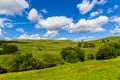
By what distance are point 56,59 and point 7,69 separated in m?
27.4

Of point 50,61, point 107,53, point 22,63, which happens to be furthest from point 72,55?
point 22,63

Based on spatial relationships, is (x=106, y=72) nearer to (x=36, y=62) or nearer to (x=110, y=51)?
(x=36, y=62)

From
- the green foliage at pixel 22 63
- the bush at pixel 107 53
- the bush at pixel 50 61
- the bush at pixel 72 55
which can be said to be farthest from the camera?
the bush at pixel 107 53

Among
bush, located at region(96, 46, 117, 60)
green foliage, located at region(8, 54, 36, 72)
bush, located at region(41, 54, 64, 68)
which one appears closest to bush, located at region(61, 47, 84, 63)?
bush, located at region(96, 46, 117, 60)

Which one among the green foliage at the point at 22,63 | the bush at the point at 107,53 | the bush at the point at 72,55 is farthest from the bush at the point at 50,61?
the bush at the point at 107,53

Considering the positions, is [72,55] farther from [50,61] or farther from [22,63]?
[22,63]

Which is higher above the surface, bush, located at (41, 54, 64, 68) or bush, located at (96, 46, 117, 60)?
bush, located at (96, 46, 117, 60)

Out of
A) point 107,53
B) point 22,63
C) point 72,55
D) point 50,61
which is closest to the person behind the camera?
point 22,63

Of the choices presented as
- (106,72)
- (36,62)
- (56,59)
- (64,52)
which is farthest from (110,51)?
(106,72)

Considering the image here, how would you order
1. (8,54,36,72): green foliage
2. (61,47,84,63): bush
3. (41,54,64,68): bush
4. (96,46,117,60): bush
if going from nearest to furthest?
(8,54,36,72): green foliage
(41,54,64,68): bush
(61,47,84,63): bush
(96,46,117,60): bush

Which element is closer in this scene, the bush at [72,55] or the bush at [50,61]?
the bush at [50,61]

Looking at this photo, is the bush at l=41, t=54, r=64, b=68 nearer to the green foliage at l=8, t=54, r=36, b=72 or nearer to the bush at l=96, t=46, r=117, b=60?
the green foliage at l=8, t=54, r=36, b=72

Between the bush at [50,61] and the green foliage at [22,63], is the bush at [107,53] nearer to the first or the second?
the bush at [50,61]

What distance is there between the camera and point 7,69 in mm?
99625
